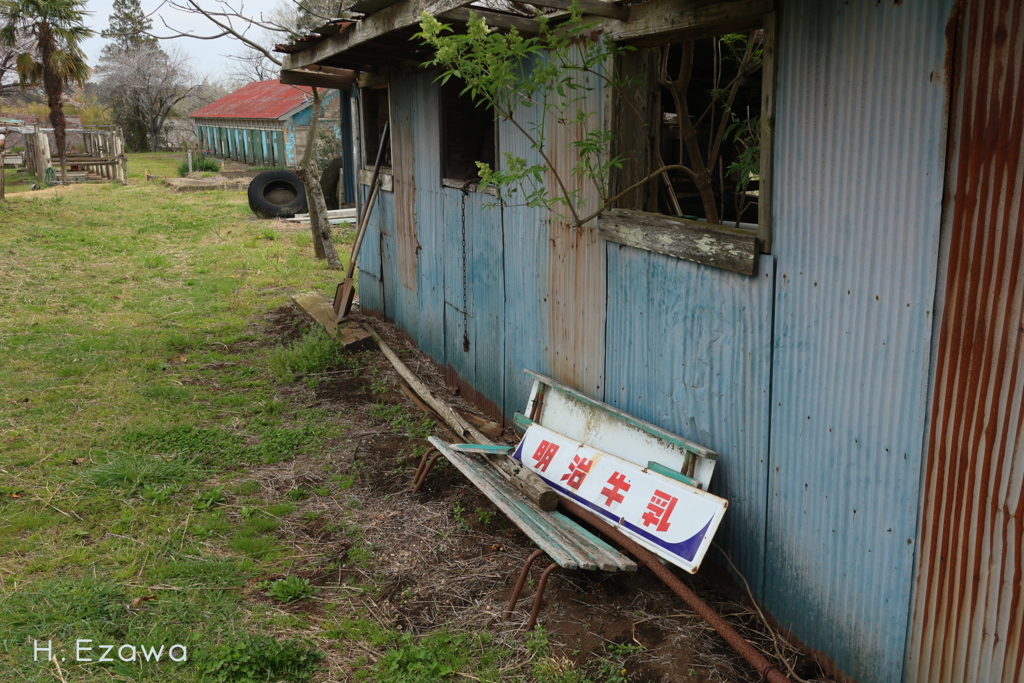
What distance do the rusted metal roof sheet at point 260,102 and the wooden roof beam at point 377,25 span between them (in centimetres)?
1906

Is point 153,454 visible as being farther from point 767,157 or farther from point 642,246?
point 767,157

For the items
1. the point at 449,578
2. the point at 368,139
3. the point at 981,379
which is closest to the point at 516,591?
the point at 449,578

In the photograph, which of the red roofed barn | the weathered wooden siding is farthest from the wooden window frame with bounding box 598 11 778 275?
the red roofed barn

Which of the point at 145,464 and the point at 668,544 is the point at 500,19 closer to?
the point at 668,544

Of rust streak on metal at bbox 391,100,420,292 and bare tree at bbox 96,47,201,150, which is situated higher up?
bare tree at bbox 96,47,201,150

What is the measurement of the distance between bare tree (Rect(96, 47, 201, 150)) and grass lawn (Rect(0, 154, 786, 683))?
1617 inches

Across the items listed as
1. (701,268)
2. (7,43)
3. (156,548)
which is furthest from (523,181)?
(7,43)

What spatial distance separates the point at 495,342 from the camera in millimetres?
6070

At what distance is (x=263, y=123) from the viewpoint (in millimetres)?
29125

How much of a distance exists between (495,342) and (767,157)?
10.4 ft

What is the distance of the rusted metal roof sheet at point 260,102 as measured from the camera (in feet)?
91.7

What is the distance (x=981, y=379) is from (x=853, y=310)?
0.54 m

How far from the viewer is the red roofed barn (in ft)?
88.7

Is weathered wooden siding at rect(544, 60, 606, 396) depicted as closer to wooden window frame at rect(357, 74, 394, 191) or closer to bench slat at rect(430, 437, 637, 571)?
bench slat at rect(430, 437, 637, 571)
